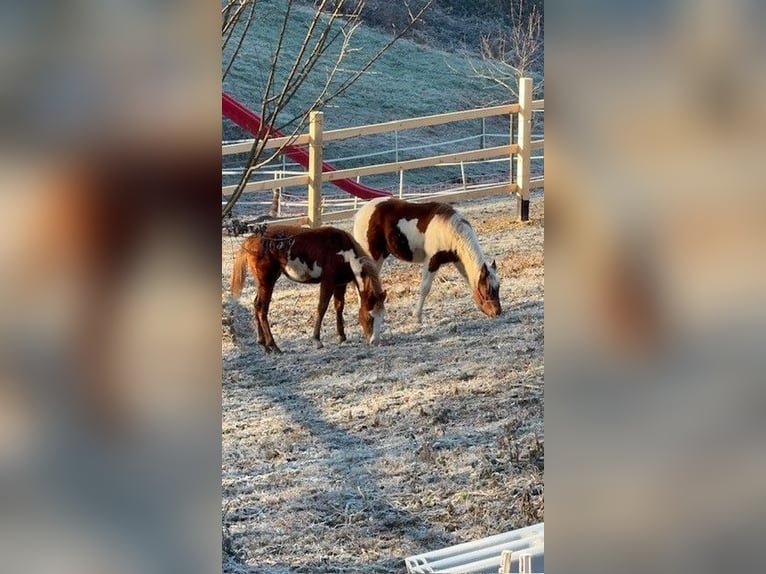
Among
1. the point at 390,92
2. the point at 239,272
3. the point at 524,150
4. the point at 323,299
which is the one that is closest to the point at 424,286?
the point at 323,299

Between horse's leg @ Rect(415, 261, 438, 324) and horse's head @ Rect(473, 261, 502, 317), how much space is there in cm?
20

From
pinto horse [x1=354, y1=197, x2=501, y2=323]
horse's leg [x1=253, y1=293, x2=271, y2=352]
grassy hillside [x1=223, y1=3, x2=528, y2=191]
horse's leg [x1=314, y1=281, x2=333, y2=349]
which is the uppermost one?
grassy hillside [x1=223, y1=3, x2=528, y2=191]

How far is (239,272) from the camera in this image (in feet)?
14.5

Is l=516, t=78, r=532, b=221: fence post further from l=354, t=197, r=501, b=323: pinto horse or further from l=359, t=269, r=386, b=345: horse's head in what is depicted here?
l=359, t=269, r=386, b=345: horse's head

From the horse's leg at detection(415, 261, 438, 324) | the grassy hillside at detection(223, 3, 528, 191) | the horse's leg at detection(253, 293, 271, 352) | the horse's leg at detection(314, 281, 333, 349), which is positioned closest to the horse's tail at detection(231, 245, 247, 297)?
the horse's leg at detection(253, 293, 271, 352)

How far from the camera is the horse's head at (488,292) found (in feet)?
14.6

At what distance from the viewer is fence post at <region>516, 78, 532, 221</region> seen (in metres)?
5.38
